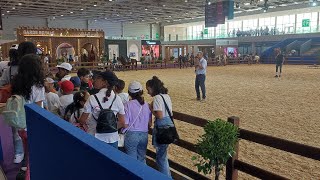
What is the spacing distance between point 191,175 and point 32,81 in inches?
83.1

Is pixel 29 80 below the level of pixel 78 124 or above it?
above

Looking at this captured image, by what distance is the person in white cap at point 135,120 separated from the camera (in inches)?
127

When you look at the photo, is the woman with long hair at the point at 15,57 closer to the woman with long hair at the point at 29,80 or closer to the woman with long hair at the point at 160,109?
the woman with long hair at the point at 29,80

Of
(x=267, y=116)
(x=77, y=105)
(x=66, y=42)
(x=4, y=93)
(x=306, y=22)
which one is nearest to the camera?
(x=77, y=105)

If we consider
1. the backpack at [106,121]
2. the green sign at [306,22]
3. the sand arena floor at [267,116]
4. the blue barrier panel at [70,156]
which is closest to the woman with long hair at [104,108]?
the backpack at [106,121]

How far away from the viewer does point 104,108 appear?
9.71 ft

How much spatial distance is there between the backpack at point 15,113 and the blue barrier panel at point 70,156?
436 mm

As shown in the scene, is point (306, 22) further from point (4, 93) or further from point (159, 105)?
point (4, 93)

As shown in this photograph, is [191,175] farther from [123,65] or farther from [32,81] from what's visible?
[123,65]

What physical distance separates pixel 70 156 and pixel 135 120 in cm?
156

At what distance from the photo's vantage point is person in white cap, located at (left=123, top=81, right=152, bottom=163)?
10.6 feet

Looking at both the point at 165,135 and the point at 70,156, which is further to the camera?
the point at 165,135

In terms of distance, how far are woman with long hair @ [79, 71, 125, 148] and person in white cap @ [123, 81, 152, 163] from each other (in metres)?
0.17

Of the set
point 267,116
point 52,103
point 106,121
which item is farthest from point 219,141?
point 267,116
